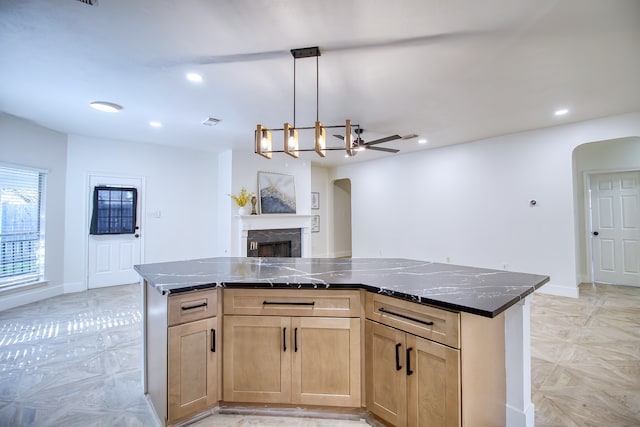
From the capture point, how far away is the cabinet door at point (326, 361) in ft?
5.84

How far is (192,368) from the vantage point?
1757 mm

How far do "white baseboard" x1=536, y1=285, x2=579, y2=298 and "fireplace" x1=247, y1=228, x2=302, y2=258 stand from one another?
Answer: 452cm

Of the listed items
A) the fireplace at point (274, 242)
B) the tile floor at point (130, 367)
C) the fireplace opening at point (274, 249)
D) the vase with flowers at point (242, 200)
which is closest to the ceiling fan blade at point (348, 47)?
the tile floor at point (130, 367)

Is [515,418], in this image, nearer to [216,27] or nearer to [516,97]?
[216,27]

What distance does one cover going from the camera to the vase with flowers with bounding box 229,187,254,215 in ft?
18.5

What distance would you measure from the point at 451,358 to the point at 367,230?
19.4ft

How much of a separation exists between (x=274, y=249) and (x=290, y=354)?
15.1 ft

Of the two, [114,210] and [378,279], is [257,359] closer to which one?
[378,279]

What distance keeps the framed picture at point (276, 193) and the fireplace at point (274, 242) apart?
447 mm

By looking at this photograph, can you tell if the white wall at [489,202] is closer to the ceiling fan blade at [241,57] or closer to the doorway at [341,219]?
the doorway at [341,219]

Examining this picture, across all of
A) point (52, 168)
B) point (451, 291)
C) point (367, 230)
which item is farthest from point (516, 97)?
point (52, 168)

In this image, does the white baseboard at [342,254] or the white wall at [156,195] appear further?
the white baseboard at [342,254]

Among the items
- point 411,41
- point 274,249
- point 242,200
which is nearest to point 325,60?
point 411,41

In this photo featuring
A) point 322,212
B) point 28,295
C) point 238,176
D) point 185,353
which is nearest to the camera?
point 185,353
